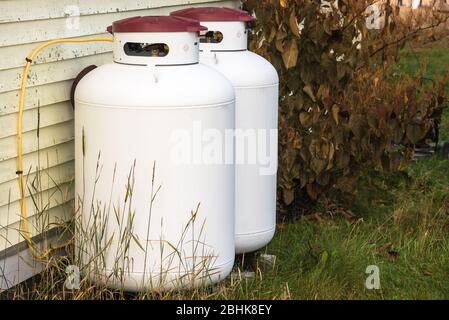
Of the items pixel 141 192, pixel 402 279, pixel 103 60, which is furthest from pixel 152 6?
pixel 402 279

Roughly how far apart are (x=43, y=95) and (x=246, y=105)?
102 centimetres

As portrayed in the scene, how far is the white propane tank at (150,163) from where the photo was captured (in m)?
3.96

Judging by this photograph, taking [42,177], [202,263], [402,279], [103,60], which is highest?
[103,60]

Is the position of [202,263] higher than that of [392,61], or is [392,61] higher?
[392,61]

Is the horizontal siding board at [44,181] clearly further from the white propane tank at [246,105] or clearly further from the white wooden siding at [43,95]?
the white propane tank at [246,105]

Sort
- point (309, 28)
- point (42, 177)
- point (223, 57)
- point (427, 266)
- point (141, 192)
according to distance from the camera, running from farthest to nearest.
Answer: point (309, 28) < point (427, 266) < point (223, 57) < point (42, 177) < point (141, 192)

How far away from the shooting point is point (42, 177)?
434cm

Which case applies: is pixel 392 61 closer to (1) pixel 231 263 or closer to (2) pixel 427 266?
(2) pixel 427 266

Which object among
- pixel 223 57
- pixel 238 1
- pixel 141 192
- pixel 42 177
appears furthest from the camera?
pixel 238 1

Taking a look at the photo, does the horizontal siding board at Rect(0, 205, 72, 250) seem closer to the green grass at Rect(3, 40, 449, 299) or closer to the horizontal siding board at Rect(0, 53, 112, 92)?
the green grass at Rect(3, 40, 449, 299)

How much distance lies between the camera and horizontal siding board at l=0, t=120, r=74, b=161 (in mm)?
4098

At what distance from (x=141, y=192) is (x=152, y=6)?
1482mm

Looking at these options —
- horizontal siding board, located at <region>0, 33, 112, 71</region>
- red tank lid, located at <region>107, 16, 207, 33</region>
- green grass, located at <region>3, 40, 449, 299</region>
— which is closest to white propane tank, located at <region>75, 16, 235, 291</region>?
red tank lid, located at <region>107, 16, 207, 33</region>

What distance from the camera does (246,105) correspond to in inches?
183
